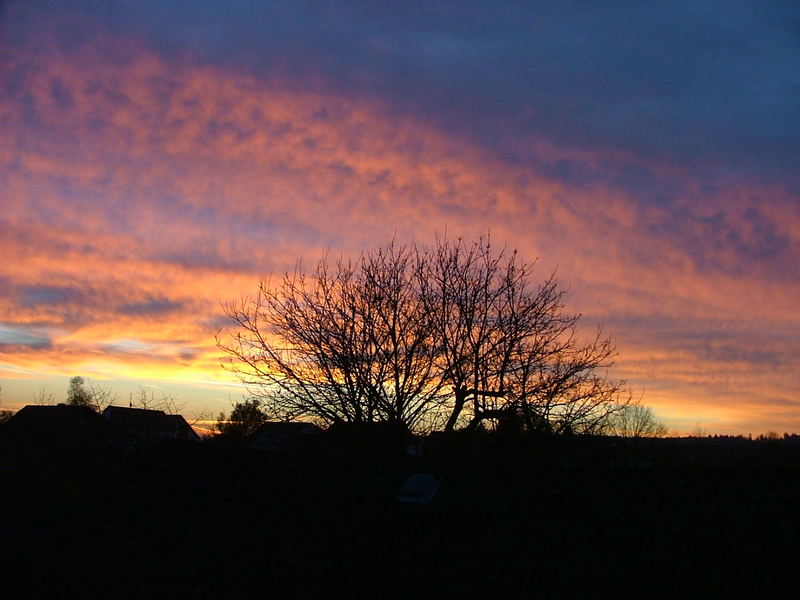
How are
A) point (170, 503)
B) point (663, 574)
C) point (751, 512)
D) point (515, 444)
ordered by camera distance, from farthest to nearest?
point (515, 444)
point (170, 503)
point (751, 512)
point (663, 574)

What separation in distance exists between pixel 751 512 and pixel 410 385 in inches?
520

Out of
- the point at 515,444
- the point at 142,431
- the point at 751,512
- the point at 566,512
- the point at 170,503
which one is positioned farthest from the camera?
the point at 142,431

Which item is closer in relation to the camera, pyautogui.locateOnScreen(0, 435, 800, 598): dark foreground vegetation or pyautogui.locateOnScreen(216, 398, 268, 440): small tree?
pyautogui.locateOnScreen(0, 435, 800, 598): dark foreground vegetation

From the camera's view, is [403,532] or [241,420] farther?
[241,420]

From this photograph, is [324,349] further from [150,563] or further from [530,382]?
[150,563]

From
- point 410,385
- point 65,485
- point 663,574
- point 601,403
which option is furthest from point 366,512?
point 65,485

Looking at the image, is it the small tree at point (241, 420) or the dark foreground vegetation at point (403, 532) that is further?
the small tree at point (241, 420)

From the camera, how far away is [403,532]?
33.9 feet

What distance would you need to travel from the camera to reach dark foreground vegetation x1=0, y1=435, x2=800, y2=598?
8.75 meters

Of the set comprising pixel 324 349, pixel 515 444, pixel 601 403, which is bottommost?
pixel 515 444

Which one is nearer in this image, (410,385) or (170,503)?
(170,503)

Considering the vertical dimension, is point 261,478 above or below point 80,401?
below

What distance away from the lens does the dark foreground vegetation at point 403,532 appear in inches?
344

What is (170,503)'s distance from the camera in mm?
12188
